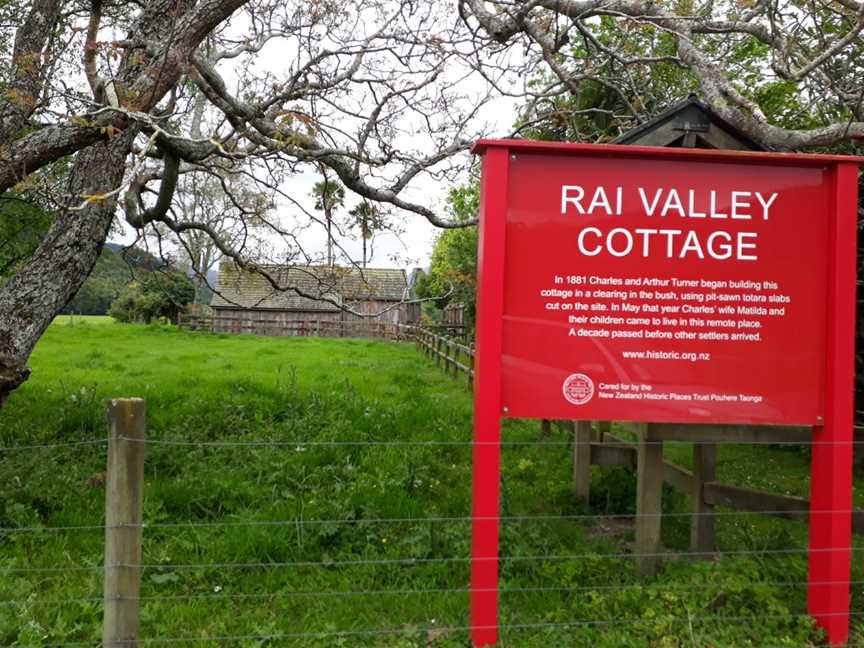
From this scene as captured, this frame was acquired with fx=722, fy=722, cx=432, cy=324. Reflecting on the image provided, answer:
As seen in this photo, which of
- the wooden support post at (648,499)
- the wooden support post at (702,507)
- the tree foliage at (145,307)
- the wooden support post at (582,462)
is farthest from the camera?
the tree foliage at (145,307)

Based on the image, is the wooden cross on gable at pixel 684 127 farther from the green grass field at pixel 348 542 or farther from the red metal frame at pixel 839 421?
the green grass field at pixel 348 542

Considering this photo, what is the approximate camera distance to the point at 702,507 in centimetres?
502

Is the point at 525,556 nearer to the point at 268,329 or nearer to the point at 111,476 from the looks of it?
the point at 111,476

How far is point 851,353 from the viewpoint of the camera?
12.3 feet

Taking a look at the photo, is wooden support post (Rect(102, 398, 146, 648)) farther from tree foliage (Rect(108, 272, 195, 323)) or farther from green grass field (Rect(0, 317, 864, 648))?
tree foliage (Rect(108, 272, 195, 323))

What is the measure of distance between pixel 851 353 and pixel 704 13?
450cm

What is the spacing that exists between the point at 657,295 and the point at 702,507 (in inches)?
81.3

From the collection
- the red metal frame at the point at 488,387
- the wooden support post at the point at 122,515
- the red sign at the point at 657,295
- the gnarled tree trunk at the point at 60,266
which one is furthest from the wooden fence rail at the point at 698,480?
the gnarled tree trunk at the point at 60,266

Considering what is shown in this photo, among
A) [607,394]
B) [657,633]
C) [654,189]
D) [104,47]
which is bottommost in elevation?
[657,633]

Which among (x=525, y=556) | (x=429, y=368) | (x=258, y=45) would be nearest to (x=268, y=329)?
(x=429, y=368)

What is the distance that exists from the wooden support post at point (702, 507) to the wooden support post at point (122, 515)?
363 centimetres

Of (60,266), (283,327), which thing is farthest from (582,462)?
(283,327)

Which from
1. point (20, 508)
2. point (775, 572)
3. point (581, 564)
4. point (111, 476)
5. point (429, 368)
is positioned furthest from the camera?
point (429, 368)

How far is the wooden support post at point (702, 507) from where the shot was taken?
5012 mm
